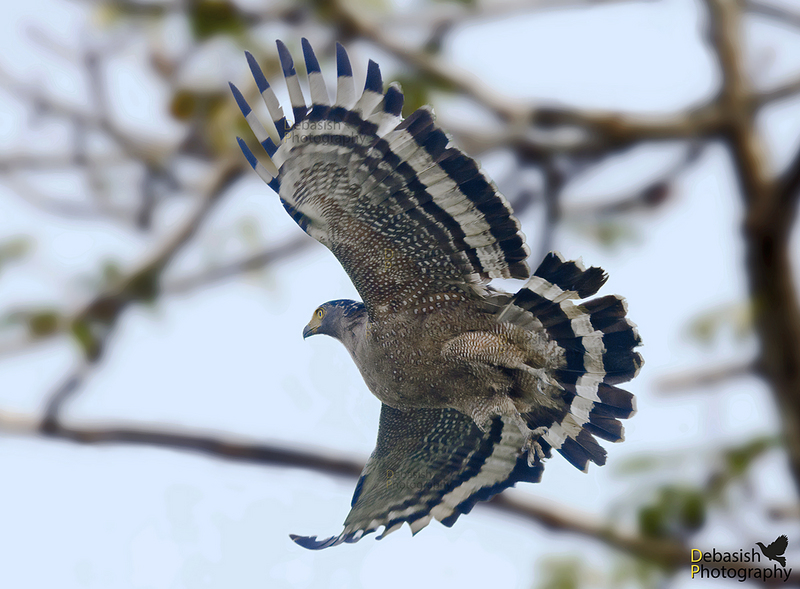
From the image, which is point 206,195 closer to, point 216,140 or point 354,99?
point 216,140

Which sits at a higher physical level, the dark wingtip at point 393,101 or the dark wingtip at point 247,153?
the dark wingtip at point 393,101

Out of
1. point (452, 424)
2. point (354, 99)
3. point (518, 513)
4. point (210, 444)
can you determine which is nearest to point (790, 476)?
point (518, 513)

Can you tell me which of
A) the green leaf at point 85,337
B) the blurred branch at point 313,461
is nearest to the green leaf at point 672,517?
the blurred branch at point 313,461

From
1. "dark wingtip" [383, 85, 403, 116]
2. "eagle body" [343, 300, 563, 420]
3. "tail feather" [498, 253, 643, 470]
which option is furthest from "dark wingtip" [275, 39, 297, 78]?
"tail feather" [498, 253, 643, 470]

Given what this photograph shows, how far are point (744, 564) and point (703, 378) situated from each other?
1.97 meters

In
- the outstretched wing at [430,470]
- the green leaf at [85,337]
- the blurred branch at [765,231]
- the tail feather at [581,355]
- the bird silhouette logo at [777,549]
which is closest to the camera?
the tail feather at [581,355]

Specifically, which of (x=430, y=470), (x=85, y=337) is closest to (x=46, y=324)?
(x=85, y=337)

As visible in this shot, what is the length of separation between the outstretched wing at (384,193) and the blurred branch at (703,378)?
5.11 metres

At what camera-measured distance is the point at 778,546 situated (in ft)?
25.6

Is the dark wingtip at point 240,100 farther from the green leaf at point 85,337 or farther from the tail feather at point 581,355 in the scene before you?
the green leaf at point 85,337

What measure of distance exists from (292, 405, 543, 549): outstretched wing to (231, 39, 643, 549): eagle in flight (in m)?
0.01

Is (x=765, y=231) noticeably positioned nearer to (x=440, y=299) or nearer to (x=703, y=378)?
(x=703, y=378)

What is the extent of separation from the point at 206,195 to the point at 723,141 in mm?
5066

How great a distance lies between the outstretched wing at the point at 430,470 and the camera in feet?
14.8
